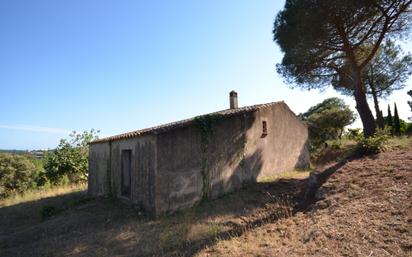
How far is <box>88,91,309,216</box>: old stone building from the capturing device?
11242 mm

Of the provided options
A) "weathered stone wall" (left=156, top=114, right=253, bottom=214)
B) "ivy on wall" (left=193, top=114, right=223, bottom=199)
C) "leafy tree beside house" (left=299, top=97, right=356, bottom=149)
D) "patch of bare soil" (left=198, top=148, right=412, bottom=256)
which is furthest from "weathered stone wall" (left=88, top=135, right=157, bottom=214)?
"leafy tree beside house" (left=299, top=97, right=356, bottom=149)

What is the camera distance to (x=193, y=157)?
1209cm

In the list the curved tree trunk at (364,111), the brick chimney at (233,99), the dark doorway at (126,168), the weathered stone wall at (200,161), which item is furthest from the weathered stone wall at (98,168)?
the curved tree trunk at (364,111)

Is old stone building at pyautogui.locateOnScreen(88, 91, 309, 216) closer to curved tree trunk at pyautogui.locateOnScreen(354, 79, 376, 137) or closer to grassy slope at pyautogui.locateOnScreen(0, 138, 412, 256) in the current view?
grassy slope at pyautogui.locateOnScreen(0, 138, 412, 256)

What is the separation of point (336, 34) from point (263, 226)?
10.3m

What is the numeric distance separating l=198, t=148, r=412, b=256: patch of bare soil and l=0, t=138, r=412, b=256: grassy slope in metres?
0.02

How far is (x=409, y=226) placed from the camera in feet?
21.5

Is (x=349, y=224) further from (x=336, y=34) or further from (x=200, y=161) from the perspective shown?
(x=336, y=34)

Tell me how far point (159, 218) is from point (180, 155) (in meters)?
2.36

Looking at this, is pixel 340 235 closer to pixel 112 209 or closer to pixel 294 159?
pixel 112 209

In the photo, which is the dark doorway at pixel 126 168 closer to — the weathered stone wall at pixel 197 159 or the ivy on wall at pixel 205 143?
the weathered stone wall at pixel 197 159

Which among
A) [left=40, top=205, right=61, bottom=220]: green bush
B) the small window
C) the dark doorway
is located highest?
the small window

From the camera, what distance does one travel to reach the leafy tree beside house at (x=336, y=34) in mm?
13891

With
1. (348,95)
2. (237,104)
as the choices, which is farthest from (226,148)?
(348,95)
